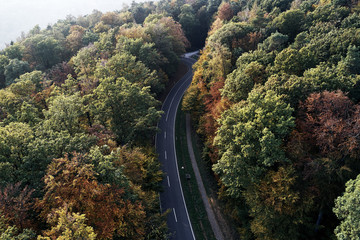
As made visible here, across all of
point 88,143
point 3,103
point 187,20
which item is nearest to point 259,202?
point 88,143

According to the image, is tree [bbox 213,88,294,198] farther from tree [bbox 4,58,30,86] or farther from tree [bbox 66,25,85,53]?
tree [bbox 66,25,85,53]

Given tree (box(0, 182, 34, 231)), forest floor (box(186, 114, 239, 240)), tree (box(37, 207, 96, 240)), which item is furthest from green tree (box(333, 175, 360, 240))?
tree (box(0, 182, 34, 231))

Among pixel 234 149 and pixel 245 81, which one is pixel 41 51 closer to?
pixel 245 81

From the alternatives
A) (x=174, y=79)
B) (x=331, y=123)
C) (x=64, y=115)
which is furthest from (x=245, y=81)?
(x=174, y=79)

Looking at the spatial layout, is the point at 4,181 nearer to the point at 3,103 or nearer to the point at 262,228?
the point at 3,103

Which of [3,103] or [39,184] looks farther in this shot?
[3,103]

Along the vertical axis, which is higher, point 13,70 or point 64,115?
point 13,70

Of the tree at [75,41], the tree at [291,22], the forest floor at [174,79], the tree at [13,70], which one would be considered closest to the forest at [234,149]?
the tree at [291,22]
